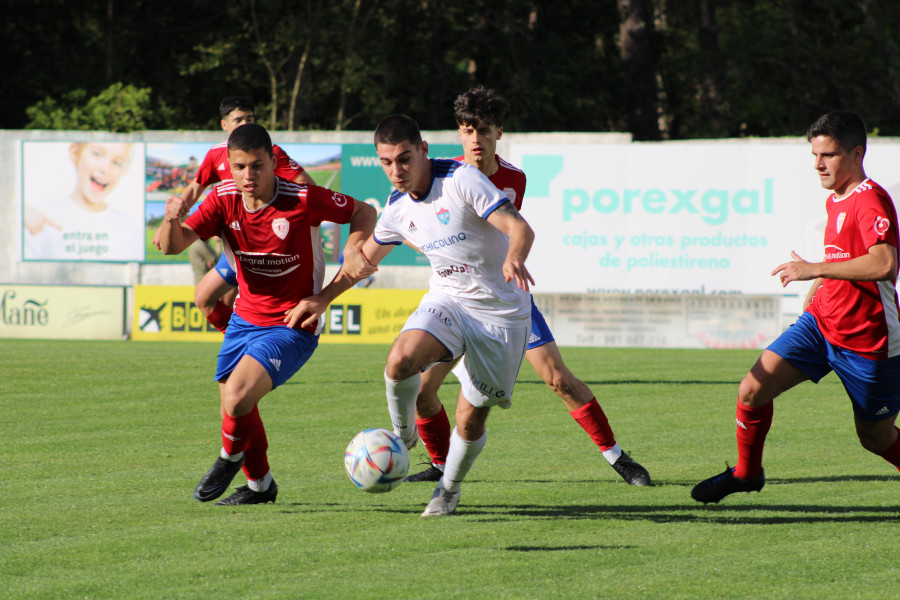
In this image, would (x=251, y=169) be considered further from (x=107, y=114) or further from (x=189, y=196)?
(x=107, y=114)

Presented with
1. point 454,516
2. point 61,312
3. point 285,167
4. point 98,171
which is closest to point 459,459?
point 454,516

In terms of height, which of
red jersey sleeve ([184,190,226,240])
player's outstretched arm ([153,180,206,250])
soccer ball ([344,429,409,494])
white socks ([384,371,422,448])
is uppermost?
player's outstretched arm ([153,180,206,250])

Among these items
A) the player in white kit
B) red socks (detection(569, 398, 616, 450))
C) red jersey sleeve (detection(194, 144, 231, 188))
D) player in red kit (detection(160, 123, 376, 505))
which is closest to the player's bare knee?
the player in white kit

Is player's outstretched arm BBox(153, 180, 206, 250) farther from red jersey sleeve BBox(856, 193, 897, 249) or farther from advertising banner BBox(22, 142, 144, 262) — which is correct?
advertising banner BBox(22, 142, 144, 262)

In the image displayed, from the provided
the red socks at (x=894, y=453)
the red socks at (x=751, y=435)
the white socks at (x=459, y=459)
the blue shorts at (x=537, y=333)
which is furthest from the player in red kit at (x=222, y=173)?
the red socks at (x=894, y=453)

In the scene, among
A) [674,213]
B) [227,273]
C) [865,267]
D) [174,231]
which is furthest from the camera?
[674,213]

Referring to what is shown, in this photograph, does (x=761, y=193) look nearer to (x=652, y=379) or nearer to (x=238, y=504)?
(x=652, y=379)

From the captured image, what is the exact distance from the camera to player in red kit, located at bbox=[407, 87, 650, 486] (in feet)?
21.2

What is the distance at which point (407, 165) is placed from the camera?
17.2 ft

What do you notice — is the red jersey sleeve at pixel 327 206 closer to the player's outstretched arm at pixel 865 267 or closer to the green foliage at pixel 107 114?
the player's outstretched arm at pixel 865 267

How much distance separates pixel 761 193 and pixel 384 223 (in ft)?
42.4

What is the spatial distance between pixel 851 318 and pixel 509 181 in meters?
2.24

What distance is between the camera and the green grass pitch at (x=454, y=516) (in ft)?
14.1

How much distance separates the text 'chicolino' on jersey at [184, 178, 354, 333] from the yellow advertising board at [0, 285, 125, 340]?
13.0m
